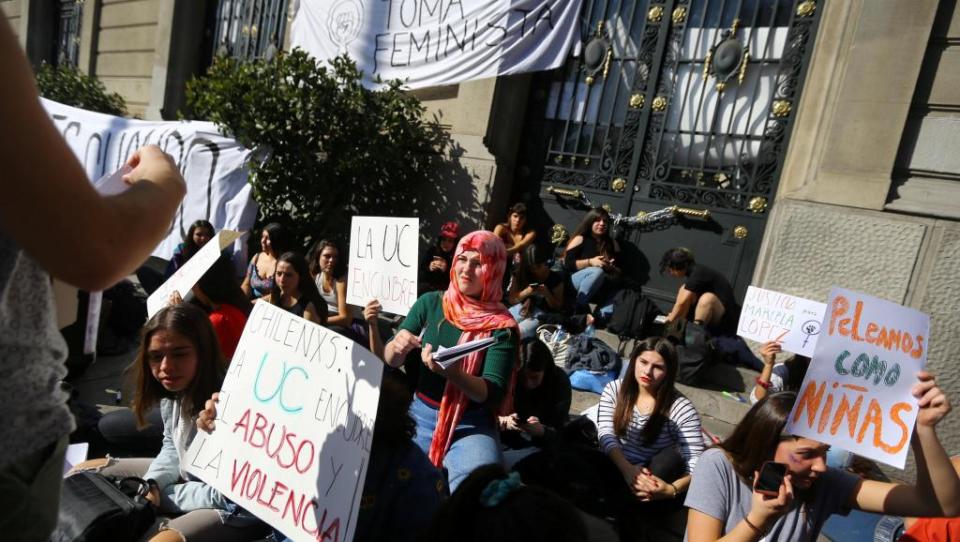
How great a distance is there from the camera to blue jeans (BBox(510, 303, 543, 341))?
489 centimetres

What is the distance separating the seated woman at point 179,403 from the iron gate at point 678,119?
4.48 metres

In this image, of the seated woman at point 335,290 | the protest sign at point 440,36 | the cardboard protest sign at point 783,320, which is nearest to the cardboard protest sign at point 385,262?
the seated woman at point 335,290

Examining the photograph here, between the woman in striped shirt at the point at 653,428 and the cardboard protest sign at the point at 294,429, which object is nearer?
the cardboard protest sign at the point at 294,429

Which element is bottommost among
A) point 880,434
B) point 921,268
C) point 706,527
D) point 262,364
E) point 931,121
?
point 706,527

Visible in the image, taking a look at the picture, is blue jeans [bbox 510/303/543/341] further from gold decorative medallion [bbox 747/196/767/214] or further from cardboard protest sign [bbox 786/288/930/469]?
cardboard protest sign [bbox 786/288/930/469]

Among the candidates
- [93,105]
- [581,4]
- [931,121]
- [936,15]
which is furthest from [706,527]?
[93,105]

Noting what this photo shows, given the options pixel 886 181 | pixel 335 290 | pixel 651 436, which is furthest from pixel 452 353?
pixel 886 181

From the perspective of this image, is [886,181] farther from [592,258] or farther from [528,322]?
[528,322]

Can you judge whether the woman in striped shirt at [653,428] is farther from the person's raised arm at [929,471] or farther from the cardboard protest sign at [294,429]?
the cardboard protest sign at [294,429]

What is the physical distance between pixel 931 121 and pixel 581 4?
3402 millimetres

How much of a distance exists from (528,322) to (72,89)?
10.2 meters

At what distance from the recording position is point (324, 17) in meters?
7.43

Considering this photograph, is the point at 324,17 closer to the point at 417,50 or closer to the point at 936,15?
the point at 417,50

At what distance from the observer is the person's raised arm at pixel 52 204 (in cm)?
63
